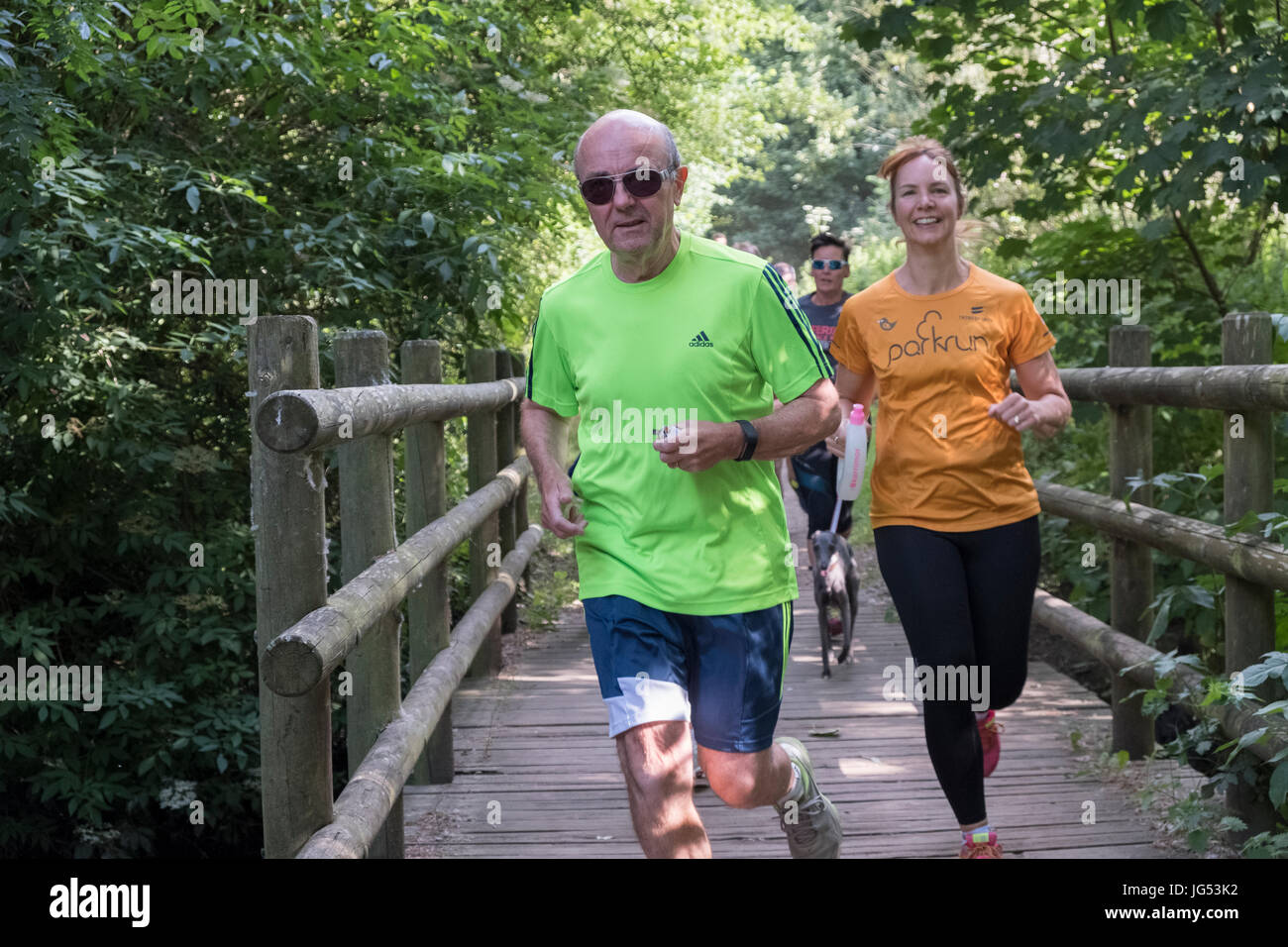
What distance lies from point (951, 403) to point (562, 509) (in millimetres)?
1397

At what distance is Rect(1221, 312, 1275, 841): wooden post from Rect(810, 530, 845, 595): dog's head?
9.03ft

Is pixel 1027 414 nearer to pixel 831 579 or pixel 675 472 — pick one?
pixel 675 472

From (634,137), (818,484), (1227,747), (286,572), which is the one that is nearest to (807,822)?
(1227,747)

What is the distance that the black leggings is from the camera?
4.09m

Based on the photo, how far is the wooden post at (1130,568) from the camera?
554 centimetres

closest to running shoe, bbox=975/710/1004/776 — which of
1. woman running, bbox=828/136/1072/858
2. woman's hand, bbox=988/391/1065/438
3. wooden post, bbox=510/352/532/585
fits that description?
woman running, bbox=828/136/1072/858

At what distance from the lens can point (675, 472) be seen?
3.29 metres

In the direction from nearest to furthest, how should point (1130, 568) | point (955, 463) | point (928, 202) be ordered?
point (955, 463) → point (928, 202) → point (1130, 568)

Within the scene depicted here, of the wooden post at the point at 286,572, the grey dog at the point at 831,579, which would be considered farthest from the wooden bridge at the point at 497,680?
Answer: the grey dog at the point at 831,579

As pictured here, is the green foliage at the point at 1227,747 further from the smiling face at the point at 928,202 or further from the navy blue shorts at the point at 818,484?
the navy blue shorts at the point at 818,484

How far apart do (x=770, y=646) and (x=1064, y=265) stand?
5.33 meters

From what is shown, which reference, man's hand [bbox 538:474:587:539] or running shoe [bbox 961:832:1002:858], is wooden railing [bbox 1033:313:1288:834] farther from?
man's hand [bbox 538:474:587:539]

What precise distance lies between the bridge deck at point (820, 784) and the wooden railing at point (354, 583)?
0.39 metres
